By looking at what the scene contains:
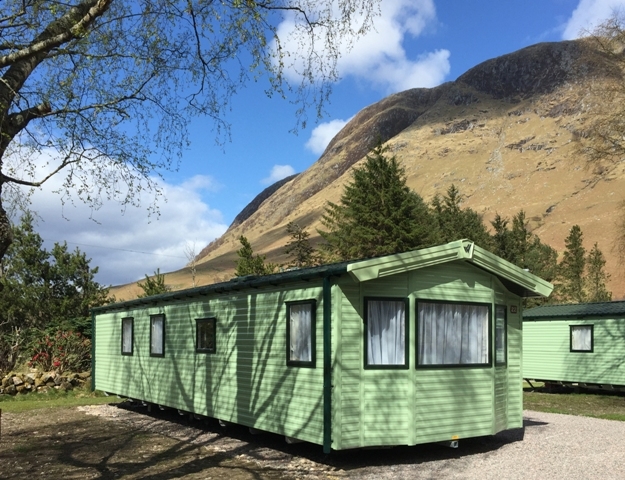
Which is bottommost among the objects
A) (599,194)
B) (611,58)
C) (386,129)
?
(611,58)

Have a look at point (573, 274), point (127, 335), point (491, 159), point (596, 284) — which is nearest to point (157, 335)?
point (127, 335)

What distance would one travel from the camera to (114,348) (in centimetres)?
1606

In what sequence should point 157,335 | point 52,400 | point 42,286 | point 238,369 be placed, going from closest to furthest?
point 238,369 → point 157,335 → point 52,400 → point 42,286

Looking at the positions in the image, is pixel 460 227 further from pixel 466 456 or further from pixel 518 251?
pixel 466 456

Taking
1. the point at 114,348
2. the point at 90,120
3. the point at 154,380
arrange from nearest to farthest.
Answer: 1. the point at 90,120
2. the point at 154,380
3. the point at 114,348

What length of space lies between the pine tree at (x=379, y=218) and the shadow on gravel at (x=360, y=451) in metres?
25.3

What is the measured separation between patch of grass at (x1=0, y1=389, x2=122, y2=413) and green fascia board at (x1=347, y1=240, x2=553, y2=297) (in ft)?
35.4

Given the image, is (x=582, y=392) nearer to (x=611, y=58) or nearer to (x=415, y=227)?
(x=611, y=58)

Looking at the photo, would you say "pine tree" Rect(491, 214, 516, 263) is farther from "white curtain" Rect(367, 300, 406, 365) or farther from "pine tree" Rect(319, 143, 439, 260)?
"white curtain" Rect(367, 300, 406, 365)

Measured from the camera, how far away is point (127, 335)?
15367 mm

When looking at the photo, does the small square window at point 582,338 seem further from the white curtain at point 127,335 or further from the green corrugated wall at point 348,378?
the white curtain at point 127,335

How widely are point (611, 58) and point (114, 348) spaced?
16372 mm

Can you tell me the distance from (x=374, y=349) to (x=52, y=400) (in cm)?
1201

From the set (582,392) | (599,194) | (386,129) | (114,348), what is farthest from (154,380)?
(386,129)
